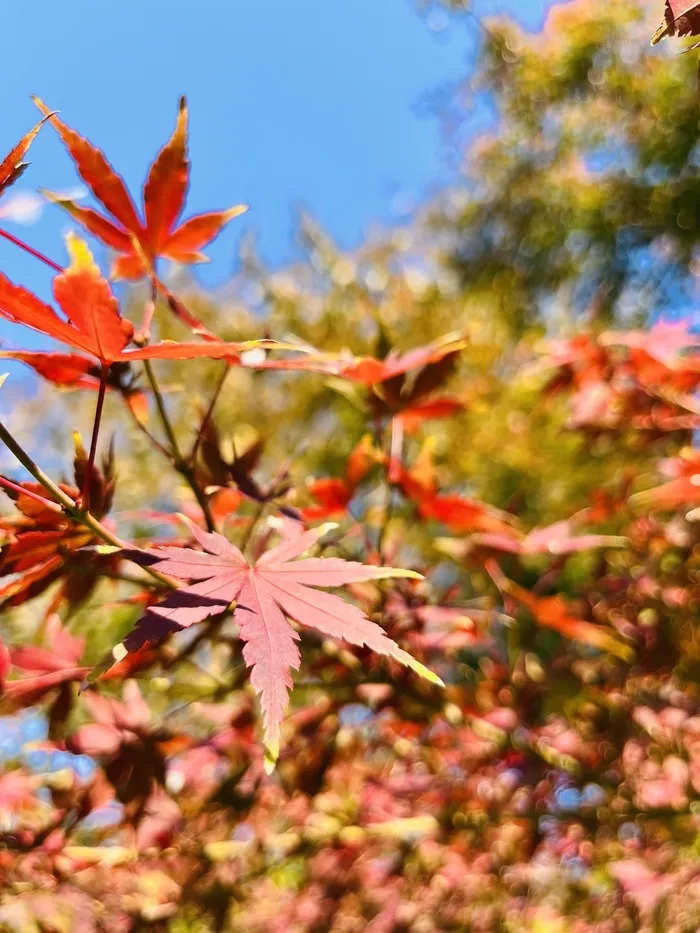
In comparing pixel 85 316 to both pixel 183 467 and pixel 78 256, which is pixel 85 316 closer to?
pixel 78 256

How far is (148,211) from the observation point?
1.85 ft

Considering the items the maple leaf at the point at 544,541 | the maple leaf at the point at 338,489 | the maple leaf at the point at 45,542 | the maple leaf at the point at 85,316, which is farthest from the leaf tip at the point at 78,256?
the maple leaf at the point at 544,541

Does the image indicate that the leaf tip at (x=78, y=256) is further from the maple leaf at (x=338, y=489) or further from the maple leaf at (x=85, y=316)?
the maple leaf at (x=338, y=489)

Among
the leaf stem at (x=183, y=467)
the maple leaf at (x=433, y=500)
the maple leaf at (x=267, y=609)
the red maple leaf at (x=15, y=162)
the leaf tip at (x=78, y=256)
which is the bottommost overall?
the maple leaf at (x=433, y=500)

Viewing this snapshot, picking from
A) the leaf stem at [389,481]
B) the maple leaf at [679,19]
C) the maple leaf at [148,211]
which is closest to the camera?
the maple leaf at [679,19]

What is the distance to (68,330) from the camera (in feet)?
1.25

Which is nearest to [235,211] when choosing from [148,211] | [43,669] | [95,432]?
[148,211]

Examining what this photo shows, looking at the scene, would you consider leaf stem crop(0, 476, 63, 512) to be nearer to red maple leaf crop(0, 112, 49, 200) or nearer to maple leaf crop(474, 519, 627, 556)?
red maple leaf crop(0, 112, 49, 200)

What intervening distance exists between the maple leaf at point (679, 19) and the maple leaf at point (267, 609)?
0.30 m

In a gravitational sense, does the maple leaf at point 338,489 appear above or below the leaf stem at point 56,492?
below

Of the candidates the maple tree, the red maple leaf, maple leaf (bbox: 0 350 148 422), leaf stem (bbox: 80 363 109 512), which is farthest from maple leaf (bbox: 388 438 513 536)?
the red maple leaf

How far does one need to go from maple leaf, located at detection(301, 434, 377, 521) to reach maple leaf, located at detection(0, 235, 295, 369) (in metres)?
0.39

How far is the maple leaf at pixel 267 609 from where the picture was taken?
0.36 metres

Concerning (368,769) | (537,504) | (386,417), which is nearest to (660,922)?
(368,769)
